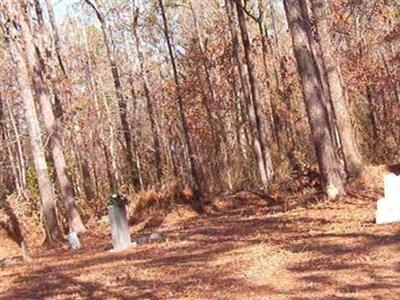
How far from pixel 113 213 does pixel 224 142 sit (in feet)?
64.0

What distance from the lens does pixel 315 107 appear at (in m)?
14.5

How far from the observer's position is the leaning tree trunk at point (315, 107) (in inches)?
562

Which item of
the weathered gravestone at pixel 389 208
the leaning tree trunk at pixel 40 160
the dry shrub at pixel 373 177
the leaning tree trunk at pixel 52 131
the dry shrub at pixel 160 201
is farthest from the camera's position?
the dry shrub at pixel 160 201

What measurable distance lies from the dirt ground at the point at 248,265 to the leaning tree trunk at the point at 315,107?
0.62 metres

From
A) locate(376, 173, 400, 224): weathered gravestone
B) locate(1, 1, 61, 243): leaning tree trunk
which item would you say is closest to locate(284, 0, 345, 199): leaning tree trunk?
locate(376, 173, 400, 224): weathered gravestone

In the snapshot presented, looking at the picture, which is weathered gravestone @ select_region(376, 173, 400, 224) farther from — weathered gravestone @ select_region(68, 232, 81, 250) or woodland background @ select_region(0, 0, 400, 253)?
weathered gravestone @ select_region(68, 232, 81, 250)

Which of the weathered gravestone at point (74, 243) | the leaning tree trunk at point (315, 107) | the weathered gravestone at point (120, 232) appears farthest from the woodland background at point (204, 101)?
the weathered gravestone at point (120, 232)

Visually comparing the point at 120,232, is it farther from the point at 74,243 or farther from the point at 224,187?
the point at 224,187

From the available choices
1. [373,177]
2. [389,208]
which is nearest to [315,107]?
[373,177]

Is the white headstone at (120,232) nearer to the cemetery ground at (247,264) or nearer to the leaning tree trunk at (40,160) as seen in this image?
the cemetery ground at (247,264)

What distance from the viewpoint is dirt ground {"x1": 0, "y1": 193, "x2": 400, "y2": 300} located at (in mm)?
7492

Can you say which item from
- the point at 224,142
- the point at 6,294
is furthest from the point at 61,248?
the point at 224,142

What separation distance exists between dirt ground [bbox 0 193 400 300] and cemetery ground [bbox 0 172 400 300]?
0.01 m

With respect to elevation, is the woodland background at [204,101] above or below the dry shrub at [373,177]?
above
